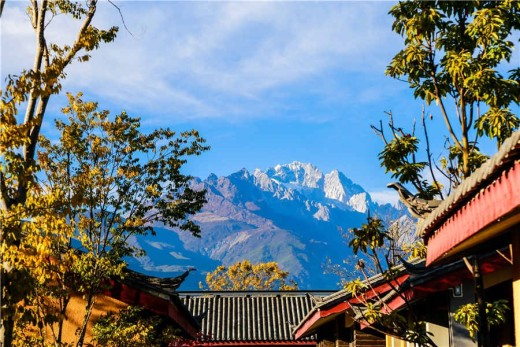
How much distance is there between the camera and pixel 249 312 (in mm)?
35469

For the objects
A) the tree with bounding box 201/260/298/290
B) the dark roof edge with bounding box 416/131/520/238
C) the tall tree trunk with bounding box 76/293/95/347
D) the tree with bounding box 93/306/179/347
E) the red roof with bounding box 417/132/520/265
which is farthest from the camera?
the tree with bounding box 201/260/298/290

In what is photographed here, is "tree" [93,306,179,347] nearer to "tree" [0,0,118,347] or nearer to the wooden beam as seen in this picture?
"tree" [0,0,118,347]

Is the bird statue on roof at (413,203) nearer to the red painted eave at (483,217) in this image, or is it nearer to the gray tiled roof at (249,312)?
the red painted eave at (483,217)

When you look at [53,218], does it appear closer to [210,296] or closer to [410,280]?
[410,280]

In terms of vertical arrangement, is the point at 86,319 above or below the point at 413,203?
below

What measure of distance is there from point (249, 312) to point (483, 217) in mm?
32104

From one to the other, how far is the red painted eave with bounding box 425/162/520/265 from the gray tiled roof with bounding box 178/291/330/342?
88.5ft

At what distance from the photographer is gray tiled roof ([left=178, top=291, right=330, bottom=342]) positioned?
33031 mm

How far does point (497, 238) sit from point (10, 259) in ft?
18.0

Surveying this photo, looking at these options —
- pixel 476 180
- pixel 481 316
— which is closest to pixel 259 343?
pixel 481 316

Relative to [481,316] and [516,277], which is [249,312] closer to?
[481,316]

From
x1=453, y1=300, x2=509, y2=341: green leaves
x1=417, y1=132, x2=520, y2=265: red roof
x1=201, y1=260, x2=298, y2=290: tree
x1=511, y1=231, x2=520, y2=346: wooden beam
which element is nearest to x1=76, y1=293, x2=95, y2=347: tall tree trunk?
x1=453, y1=300, x2=509, y2=341: green leaves

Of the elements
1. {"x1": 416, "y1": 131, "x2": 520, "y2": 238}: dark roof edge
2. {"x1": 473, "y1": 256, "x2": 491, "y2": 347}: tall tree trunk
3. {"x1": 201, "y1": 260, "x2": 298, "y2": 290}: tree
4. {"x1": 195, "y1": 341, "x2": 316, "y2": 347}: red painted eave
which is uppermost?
{"x1": 201, "y1": 260, "x2": 298, "y2": 290}: tree

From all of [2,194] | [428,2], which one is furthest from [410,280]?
[2,194]
